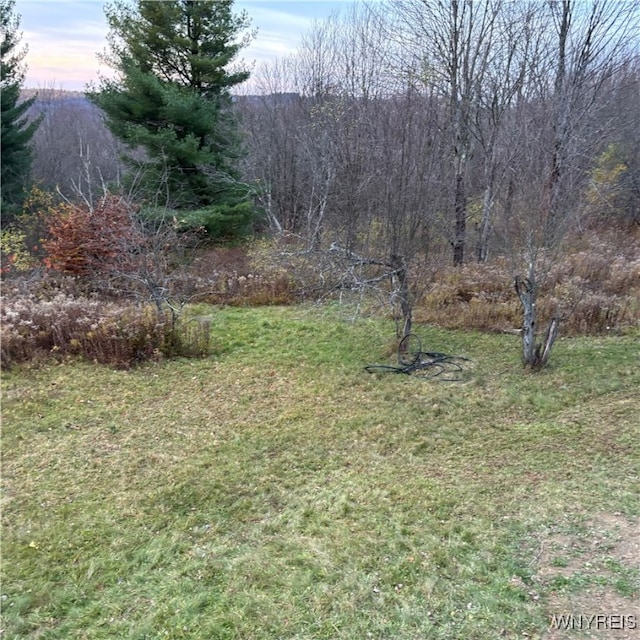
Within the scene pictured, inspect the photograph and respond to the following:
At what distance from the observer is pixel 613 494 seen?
288cm

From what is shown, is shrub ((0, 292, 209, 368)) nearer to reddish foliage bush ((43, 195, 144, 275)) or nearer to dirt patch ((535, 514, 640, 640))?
reddish foliage bush ((43, 195, 144, 275))

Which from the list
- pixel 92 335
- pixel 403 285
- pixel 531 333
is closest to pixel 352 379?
pixel 403 285

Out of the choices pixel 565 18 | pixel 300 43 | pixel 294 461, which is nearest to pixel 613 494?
pixel 294 461

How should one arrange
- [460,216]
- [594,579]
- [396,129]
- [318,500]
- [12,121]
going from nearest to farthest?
[594,579]
[318,500]
[396,129]
[460,216]
[12,121]

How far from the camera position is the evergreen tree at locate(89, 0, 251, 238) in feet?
31.5

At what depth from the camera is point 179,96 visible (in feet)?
31.1

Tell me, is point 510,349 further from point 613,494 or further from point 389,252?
point 613,494

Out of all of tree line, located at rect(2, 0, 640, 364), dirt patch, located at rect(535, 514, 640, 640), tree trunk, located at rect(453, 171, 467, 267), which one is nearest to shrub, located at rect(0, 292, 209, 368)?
tree line, located at rect(2, 0, 640, 364)

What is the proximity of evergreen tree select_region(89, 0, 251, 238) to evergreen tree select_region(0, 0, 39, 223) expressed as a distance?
8.52ft

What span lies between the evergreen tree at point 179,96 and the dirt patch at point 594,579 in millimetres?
8853

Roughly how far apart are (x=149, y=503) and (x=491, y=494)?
220cm

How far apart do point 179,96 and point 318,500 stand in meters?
9.16

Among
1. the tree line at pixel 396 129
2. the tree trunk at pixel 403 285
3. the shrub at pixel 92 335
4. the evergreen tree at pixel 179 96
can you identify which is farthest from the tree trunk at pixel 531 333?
the evergreen tree at pixel 179 96

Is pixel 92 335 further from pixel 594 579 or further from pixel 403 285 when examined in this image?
pixel 594 579
